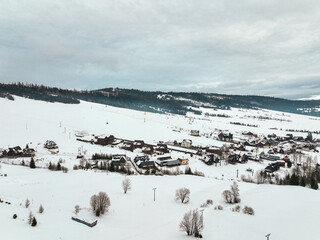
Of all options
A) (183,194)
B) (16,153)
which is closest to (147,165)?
(183,194)

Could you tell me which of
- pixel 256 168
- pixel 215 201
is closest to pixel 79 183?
pixel 215 201

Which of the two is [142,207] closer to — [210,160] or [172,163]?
[172,163]

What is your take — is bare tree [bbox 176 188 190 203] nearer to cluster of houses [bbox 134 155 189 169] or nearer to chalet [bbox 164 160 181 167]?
cluster of houses [bbox 134 155 189 169]

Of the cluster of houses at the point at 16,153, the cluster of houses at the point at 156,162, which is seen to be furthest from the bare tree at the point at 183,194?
the cluster of houses at the point at 16,153

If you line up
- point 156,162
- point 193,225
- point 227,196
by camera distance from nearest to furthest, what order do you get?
point 193,225 < point 227,196 < point 156,162

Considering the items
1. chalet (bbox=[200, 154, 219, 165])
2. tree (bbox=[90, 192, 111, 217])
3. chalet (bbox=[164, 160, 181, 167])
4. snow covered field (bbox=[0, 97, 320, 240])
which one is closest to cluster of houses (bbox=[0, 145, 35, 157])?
snow covered field (bbox=[0, 97, 320, 240])

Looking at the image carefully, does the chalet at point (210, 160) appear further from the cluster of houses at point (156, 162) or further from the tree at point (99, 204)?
the tree at point (99, 204)

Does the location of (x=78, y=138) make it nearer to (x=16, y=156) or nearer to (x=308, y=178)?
(x=16, y=156)

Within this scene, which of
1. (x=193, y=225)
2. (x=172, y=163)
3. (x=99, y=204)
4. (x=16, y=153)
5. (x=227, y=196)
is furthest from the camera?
(x=172, y=163)

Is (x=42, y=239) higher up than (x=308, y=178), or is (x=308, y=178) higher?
(x=42, y=239)

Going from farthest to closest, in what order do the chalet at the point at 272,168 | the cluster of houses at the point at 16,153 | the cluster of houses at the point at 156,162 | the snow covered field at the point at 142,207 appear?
the chalet at the point at 272,168 → the cluster of houses at the point at 16,153 → the cluster of houses at the point at 156,162 → the snow covered field at the point at 142,207

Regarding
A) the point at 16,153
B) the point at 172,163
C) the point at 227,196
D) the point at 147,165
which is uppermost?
the point at 227,196
